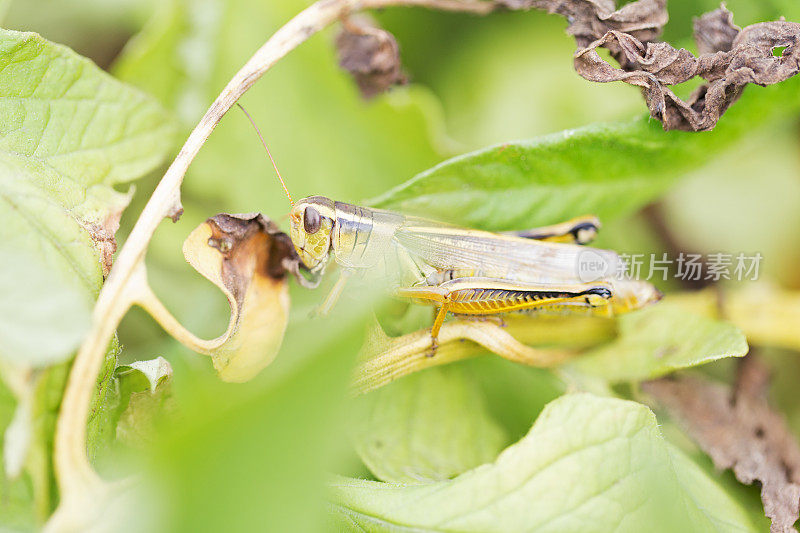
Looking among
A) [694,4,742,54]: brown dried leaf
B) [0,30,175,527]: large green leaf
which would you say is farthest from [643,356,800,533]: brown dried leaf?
[0,30,175,527]: large green leaf

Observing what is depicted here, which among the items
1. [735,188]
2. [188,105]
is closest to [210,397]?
[188,105]

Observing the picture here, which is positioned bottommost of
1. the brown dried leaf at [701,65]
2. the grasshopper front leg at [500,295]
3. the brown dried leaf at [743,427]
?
the brown dried leaf at [743,427]

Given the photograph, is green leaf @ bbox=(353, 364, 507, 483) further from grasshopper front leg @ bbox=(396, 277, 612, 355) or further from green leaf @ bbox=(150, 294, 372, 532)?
green leaf @ bbox=(150, 294, 372, 532)

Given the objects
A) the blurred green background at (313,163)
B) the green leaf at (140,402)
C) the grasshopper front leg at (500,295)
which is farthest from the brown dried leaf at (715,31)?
the green leaf at (140,402)

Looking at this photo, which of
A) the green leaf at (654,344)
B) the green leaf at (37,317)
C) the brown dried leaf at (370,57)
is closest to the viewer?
the green leaf at (37,317)

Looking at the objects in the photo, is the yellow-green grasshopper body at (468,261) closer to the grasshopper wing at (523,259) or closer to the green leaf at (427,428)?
the grasshopper wing at (523,259)

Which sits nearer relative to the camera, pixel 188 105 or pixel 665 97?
pixel 665 97

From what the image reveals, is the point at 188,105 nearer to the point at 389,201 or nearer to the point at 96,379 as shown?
the point at 389,201
